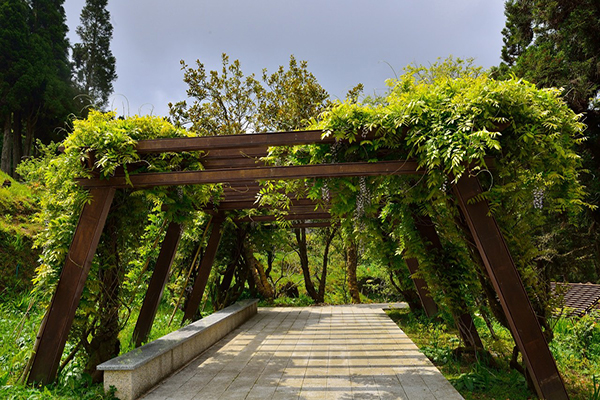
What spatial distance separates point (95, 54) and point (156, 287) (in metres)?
23.0

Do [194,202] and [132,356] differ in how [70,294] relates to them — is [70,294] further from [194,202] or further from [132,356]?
[194,202]

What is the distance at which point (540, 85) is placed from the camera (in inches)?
403

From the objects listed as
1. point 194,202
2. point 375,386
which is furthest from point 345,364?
point 194,202

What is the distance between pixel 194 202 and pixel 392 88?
2814 millimetres

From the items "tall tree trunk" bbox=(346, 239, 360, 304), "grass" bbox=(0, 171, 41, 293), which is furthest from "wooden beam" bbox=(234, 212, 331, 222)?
"grass" bbox=(0, 171, 41, 293)

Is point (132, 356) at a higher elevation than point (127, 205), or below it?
below

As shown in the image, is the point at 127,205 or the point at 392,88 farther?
the point at 127,205

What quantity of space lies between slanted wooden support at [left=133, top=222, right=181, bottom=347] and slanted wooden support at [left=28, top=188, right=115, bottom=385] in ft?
4.64

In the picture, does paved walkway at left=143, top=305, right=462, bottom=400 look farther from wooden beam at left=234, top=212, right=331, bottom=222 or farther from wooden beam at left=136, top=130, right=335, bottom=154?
wooden beam at left=136, top=130, right=335, bottom=154

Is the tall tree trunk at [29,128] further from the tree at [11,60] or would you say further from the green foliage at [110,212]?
the green foliage at [110,212]

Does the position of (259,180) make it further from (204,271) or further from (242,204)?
(204,271)

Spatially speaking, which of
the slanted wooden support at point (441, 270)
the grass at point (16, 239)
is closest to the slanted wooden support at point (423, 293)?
the slanted wooden support at point (441, 270)

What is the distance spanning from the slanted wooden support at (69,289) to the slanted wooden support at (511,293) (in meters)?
3.46

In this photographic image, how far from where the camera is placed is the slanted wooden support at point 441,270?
15.3 ft
